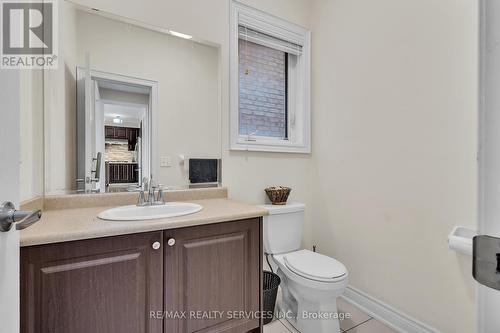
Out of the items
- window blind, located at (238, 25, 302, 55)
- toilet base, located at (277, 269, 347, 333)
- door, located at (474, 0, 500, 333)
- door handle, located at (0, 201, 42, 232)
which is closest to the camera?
door, located at (474, 0, 500, 333)

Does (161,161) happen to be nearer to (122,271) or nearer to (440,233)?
(122,271)

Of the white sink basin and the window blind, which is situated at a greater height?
the window blind

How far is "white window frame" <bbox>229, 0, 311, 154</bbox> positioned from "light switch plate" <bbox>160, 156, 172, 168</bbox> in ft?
1.57

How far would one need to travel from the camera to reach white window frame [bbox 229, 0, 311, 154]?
6.14ft

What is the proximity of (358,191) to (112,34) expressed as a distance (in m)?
2.01

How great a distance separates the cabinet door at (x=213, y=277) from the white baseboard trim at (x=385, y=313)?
3.04ft

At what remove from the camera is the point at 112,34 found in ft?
4.87

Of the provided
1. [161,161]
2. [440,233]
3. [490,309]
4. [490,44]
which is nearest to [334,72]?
[440,233]

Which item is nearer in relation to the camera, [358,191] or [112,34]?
[112,34]

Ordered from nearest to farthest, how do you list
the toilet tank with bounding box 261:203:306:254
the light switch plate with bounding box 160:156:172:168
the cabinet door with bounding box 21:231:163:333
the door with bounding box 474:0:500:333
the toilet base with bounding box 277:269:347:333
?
the door with bounding box 474:0:500:333, the cabinet door with bounding box 21:231:163:333, the toilet base with bounding box 277:269:347:333, the light switch plate with bounding box 160:156:172:168, the toilet tank with bounding box 261:203:306:254

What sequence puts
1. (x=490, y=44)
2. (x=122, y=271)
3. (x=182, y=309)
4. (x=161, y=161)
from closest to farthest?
(x=490, y=44) < (x=122, y=271) < (x=182, y=309) < (x=161, y=161)

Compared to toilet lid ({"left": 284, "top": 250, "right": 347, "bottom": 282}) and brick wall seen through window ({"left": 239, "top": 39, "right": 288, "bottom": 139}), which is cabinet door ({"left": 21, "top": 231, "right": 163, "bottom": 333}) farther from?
brick wall seen through window ({"left": 239, "top": 39, "right": 288, "bottom": 139})

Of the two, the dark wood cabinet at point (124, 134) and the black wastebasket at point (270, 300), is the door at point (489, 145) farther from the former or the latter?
the dark wood cabinet at point (124, 134)

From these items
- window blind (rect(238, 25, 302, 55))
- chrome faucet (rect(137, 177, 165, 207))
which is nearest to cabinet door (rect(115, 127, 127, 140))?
chrome faucet (rect(137, 177, 165, 207))
